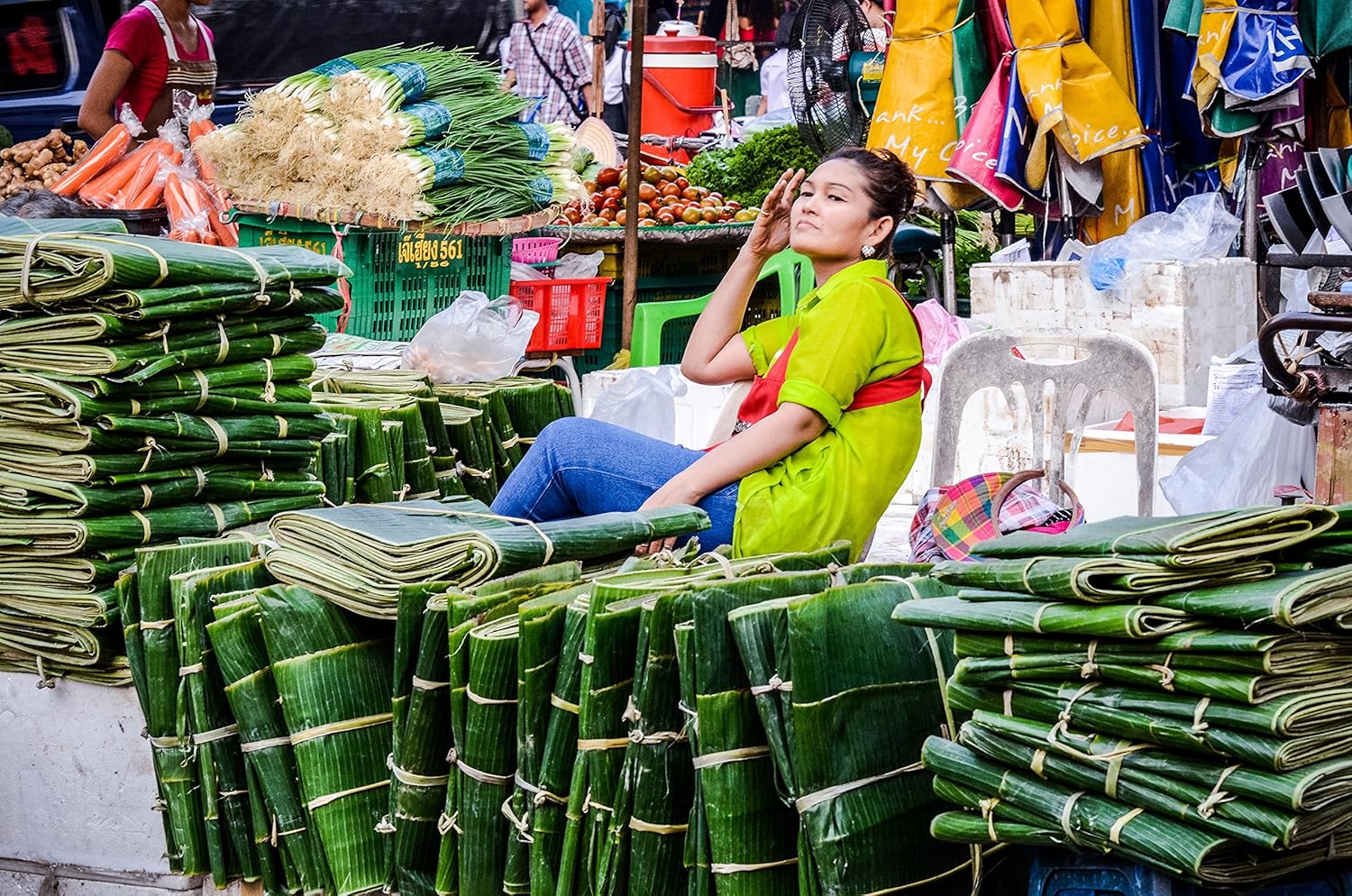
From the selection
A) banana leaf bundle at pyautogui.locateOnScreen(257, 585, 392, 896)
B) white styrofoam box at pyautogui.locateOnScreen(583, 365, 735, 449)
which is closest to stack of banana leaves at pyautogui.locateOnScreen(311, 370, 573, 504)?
white styrofoam box at pyautogui.locateOnScreen(583, 365, 735, 449)

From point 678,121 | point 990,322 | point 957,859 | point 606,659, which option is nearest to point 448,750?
point 606,659

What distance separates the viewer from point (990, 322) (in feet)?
21.3

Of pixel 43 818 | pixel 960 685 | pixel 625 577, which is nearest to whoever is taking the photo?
pixel 960 685

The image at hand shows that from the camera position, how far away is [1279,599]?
1870mm

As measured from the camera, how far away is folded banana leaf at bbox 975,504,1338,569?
198 centimetres

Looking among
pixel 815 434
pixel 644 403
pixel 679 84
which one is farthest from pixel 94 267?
pixel 679 84

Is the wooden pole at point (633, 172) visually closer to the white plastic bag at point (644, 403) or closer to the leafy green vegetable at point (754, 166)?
the white plastic bag at point (644, 403)

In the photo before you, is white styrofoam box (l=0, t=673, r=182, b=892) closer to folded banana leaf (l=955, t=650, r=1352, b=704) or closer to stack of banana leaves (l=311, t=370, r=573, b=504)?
stack of banana leaves (l=311, t=370, r=573, b=504)

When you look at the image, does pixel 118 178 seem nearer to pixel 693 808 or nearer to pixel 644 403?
pixel 644 403

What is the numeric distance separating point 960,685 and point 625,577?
0.75 m

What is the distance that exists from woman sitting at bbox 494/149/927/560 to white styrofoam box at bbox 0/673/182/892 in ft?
3.61

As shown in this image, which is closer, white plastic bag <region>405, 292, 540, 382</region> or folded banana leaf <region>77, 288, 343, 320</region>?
folded banana leaf <region>77, 288, 343, 320</region>

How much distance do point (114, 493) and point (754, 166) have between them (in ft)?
20.8

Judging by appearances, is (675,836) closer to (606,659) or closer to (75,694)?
(606,659)
